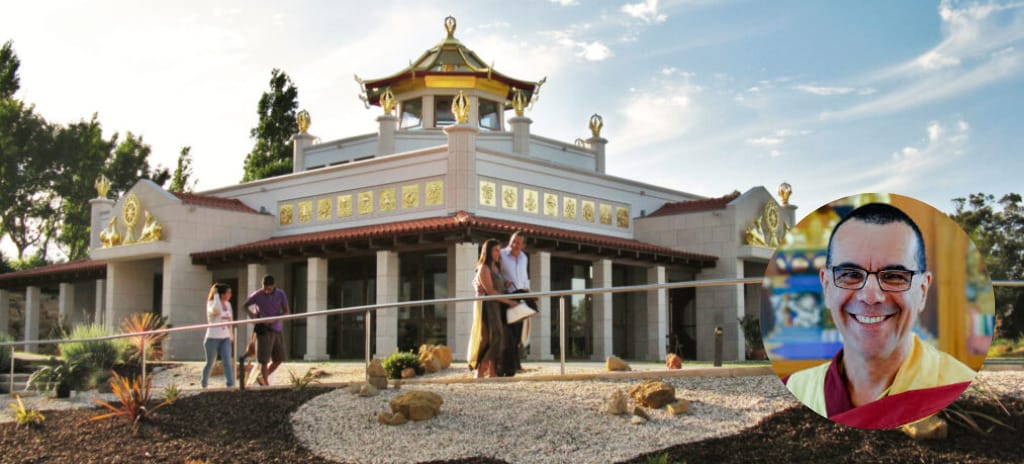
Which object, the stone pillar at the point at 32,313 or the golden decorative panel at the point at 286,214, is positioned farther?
the stone pillar at the point at 32,313

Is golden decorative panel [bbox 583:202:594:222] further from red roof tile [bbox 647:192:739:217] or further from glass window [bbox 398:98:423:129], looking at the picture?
glass window [bbox 398:98:423:129]

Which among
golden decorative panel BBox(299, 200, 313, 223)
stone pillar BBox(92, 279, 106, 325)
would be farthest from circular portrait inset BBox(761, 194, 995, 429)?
stone pillar BBox(92, 279, 106, 325)

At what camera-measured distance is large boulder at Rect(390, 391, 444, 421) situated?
472 inches

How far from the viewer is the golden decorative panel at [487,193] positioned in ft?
91.3

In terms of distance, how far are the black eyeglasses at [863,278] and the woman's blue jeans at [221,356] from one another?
1364 cm

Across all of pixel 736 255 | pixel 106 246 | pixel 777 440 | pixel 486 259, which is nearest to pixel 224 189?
pixel 106 246

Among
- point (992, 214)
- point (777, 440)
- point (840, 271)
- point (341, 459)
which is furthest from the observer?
point (992, 214)

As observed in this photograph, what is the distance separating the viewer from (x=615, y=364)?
11828 mm

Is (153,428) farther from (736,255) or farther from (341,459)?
(736,255)

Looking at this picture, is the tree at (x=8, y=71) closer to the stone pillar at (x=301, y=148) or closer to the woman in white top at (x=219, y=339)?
the stone pillar at (x=301, y=148)

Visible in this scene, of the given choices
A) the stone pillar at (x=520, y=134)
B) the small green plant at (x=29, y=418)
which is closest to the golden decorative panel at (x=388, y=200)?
the stone pillar at (x=520, y=134)

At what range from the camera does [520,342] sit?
1327 centimetres

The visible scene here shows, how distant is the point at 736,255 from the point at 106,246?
20.2 metres

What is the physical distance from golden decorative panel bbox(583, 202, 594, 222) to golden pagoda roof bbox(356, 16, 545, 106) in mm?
8658
